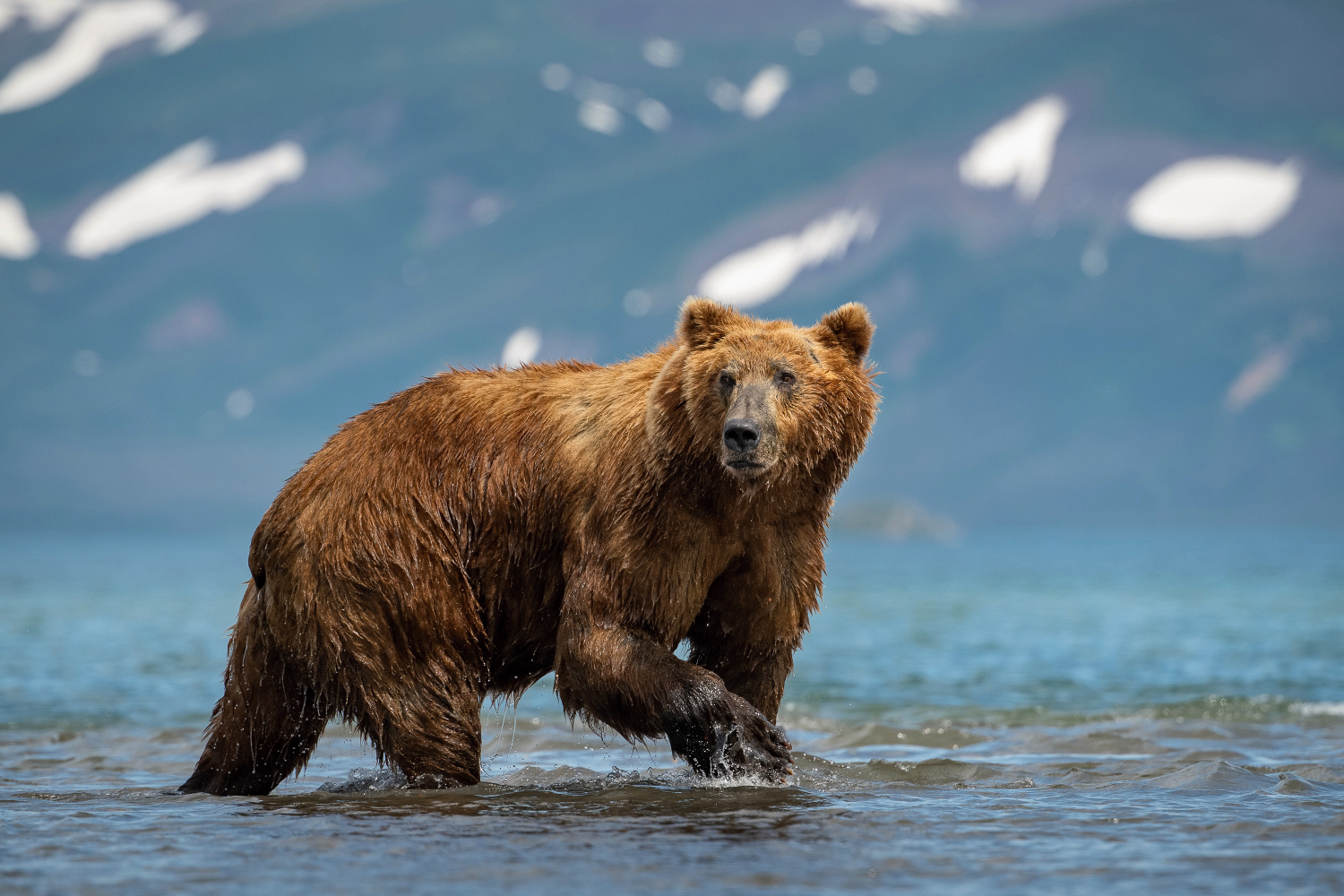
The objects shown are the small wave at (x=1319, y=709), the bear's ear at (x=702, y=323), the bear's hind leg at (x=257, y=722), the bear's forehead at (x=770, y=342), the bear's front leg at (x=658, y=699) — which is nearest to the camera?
the bear's front leg at (x=658, y=699)

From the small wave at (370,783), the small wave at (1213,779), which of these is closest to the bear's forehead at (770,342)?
the small wave at (370,783)

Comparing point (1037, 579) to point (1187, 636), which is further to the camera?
point (1037, 579)

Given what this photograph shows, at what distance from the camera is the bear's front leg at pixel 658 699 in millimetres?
6387

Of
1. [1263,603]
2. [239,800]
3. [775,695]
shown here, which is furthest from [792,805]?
[1263,603]

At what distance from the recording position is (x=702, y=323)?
6.88 m

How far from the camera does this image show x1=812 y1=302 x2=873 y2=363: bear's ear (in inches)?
271

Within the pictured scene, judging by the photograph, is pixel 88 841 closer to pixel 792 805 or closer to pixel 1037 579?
pixel 792 805

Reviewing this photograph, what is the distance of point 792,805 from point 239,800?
2518 mm

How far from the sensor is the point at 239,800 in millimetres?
7070

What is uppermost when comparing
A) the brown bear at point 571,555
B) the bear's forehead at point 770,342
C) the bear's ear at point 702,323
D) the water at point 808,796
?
the bear's ear at point 702,323

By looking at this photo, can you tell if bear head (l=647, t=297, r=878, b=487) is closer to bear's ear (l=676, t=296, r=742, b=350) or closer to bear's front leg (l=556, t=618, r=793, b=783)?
bear's ear (l=676, t=296, r=742, b=350)

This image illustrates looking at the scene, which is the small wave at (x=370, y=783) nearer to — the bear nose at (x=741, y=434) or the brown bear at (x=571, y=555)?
the brown bear at (x=571, y=555)

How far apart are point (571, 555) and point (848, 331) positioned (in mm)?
1579

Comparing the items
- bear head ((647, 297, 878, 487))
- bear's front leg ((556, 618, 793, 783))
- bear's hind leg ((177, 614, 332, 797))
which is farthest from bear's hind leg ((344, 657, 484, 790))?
bear head ((647, 297, 878, 487))
